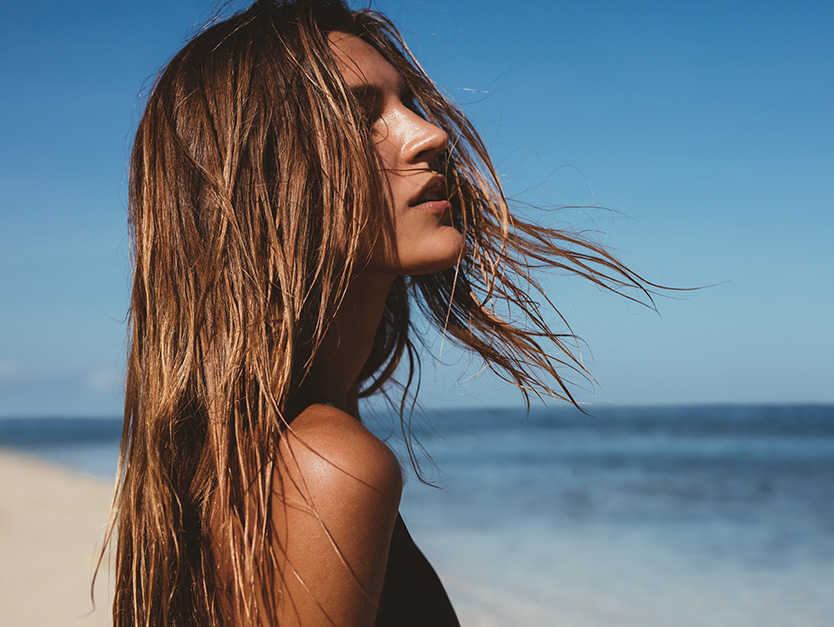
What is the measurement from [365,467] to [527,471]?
662 inches

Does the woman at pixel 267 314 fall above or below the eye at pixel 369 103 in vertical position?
below

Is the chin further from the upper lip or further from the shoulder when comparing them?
the shoulder

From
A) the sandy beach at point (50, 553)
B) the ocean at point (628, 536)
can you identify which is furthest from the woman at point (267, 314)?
the sandy beach at point (50, 553)

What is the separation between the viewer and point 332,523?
1.01 meters

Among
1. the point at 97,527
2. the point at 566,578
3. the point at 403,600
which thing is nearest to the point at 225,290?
the point at 403,600

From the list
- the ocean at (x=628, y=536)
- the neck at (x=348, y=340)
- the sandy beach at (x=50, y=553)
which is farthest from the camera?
the ocean at (x=628, y=536)

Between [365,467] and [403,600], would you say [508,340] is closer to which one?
[403,600]

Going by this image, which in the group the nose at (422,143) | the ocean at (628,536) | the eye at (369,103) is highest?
the eye at (369,103)

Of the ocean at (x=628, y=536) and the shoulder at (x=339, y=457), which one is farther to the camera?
the ocean at (x=628, y=536)

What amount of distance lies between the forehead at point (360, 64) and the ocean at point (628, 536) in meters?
0.89

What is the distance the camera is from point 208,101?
1.31 meters

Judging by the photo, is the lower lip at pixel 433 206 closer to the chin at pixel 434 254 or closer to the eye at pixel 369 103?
the chin at pixel 434 254

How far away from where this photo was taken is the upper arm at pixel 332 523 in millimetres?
1018

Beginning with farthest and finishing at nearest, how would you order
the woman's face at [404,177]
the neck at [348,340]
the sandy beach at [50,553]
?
1. the sandy beach at [50,553]
2. the neck at [348,340]
3. the woman's face at [404,177]
